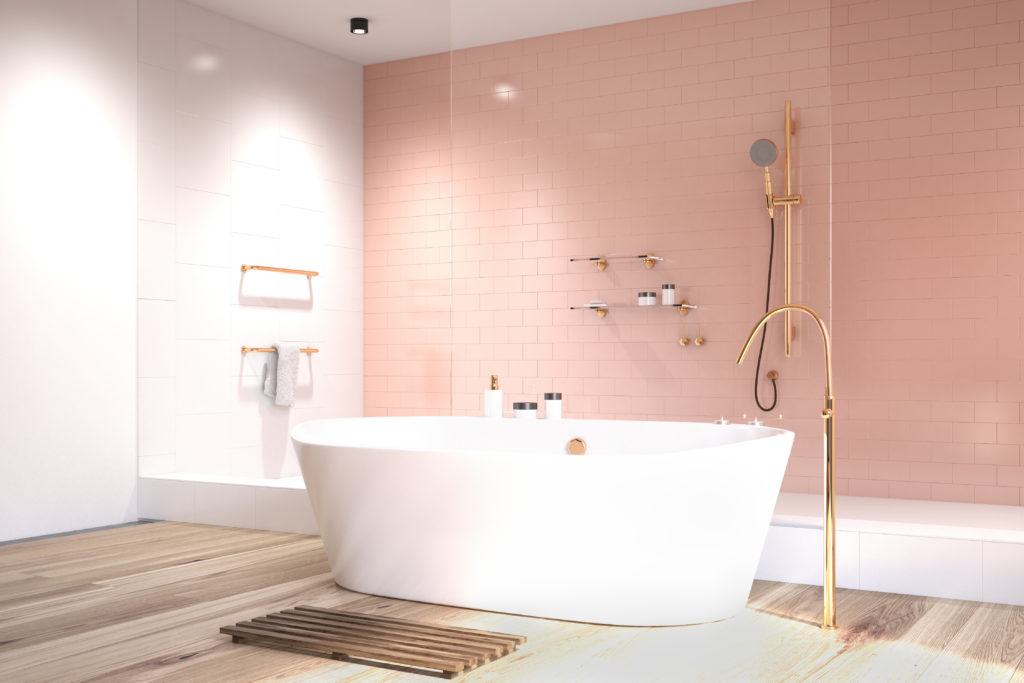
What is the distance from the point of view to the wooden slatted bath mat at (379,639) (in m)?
2.82

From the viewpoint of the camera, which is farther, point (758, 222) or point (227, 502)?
point (227, 502)

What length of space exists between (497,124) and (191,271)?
1.99 metres

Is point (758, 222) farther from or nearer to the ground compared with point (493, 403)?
farther from the ground

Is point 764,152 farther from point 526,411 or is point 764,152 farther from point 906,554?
point 906,554

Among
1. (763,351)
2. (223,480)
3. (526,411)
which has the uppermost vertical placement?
(763,351)

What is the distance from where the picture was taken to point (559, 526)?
3.18 metres

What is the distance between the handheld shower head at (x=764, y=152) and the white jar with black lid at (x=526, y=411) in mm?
1517

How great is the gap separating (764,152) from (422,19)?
8.50ft

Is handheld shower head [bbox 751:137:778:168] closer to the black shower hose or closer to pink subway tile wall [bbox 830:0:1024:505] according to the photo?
the black shower hose

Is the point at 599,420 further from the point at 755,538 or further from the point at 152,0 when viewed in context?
the point at 152,0

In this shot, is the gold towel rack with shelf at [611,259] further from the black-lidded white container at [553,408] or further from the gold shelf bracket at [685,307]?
the black-lidded white container at [553,408]

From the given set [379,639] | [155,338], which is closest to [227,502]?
[155,338]

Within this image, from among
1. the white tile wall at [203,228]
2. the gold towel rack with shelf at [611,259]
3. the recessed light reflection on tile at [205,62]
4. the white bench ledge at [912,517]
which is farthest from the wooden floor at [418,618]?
the recessed light reflection on tile at [205,62]

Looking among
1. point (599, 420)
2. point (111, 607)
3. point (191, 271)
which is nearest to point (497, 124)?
point (599, 420)
